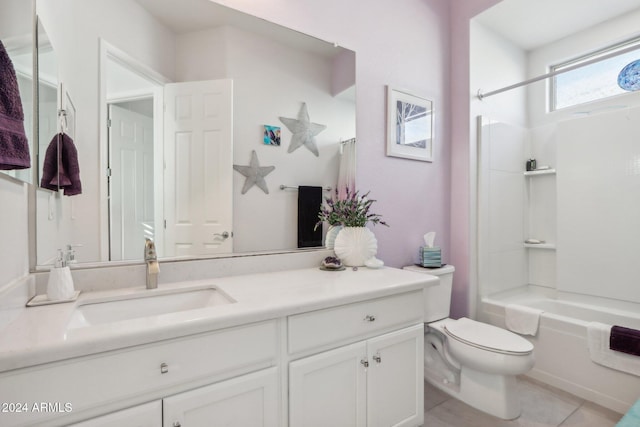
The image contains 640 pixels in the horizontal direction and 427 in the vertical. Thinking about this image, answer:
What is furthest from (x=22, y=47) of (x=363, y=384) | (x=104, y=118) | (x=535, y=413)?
(x=535, y=413)

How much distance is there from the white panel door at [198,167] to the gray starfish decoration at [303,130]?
33 centimetres

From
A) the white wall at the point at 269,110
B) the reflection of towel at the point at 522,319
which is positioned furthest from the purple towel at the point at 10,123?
the reflection of towel at the point at 522,319

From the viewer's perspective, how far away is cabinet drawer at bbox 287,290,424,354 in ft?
3.64

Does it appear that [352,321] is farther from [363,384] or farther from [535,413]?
[535,413]

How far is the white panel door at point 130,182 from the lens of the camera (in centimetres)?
126

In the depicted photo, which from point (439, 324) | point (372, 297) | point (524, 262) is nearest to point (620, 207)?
point (524, 262)

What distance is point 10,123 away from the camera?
0.69m

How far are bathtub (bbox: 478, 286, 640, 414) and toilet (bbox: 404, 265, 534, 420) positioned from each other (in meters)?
0.48

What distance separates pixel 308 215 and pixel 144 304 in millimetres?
918

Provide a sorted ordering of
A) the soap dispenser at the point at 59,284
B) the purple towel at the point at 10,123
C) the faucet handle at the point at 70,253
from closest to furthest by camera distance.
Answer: the purple towel at the point at 10,123 → the soap dispenser at the point at 59,284 → the faucet handle at the point at 70,253

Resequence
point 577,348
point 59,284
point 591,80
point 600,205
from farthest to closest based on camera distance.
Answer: point 591,80 < point 600,205 < point 577,348 < point 59,284

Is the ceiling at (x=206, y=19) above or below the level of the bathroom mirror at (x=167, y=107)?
→ above

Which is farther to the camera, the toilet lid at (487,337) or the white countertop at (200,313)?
the toilet lid at (487,337)

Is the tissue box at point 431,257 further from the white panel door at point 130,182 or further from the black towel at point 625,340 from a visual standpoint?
the white panel door at point 130,182
